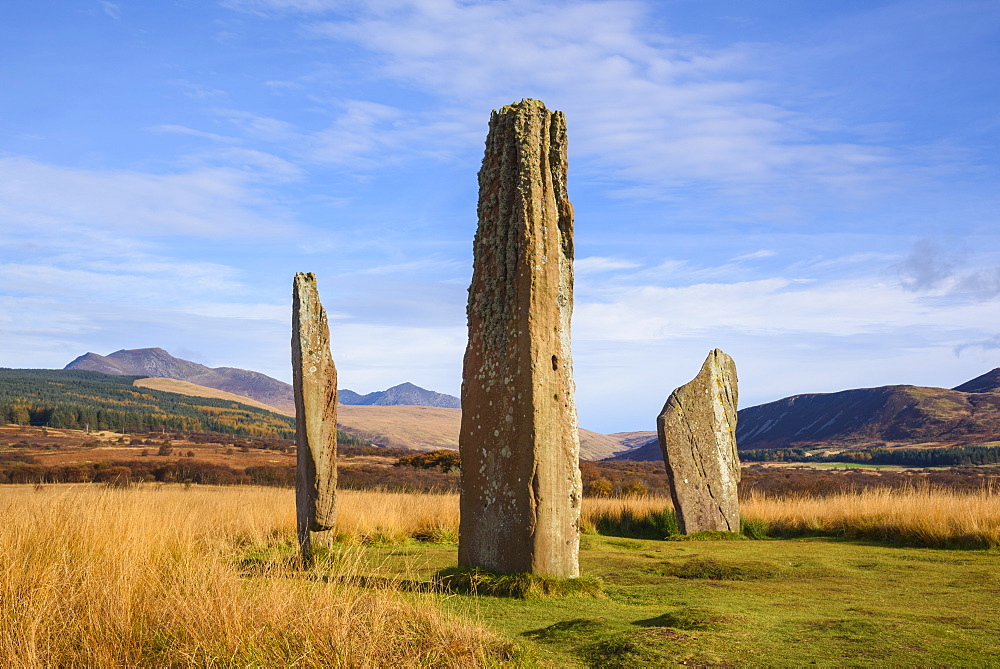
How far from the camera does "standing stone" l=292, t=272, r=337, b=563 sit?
965 centimetres

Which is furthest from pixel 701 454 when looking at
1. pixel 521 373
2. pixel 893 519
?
pixel 521 373

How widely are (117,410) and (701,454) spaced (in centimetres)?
7673

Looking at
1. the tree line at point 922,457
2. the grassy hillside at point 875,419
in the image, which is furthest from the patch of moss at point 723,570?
the grassy hillside at point 875,419

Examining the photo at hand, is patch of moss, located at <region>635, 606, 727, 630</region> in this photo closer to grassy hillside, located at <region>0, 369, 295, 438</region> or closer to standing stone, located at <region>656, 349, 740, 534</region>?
standing stone, located at <region>656, 349, 740, 534</region>

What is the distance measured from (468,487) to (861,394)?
367 feet

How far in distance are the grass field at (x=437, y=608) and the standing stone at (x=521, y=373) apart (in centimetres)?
61

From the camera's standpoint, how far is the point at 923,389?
3885 inches

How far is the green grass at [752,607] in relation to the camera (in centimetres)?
501

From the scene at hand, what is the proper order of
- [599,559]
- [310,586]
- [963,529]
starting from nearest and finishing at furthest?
[310,586] → [599,559] → [963,529]

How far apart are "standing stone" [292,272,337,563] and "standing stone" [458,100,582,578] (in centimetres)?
245

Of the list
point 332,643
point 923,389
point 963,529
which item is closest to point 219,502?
point 332,643

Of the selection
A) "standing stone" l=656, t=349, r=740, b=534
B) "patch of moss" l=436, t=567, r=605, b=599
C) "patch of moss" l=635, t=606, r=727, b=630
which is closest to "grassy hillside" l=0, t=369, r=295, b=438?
"standing stone" l=656, t=349, r=740, b=534

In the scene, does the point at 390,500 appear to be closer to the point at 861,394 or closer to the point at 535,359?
the point at 535,359

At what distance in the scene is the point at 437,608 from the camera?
551 centimetres
